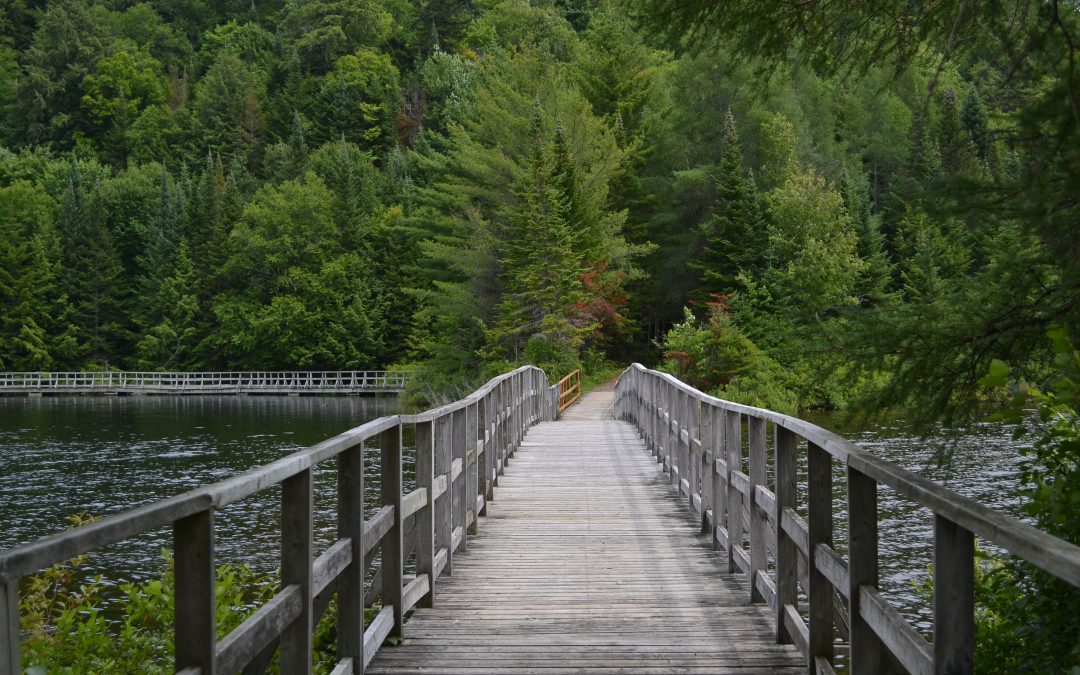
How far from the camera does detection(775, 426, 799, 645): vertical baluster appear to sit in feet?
16.9

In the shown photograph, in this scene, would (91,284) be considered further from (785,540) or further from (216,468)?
(785,540)

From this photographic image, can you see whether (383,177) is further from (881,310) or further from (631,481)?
(881,310)

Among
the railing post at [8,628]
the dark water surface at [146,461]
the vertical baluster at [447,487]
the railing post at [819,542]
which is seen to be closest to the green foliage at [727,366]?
the dark water surface at [146,461]

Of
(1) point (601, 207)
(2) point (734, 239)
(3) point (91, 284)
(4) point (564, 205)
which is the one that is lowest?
(2) point (734, 239)

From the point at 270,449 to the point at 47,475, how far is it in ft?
20.3

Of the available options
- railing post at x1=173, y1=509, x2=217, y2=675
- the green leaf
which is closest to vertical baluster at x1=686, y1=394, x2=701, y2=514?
the green leaf

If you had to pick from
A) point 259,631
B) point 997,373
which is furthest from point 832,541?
point 259,631

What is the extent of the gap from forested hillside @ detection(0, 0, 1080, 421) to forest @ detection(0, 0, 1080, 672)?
7cm

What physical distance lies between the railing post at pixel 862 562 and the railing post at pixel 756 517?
215cm

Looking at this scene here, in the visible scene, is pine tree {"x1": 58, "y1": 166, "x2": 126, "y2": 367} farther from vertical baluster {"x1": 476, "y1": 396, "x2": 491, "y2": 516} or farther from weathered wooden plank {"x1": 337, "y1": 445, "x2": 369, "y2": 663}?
weathered wooden plank {"x1": 337, "y1": 445, "x2": 369, "y2": 663}

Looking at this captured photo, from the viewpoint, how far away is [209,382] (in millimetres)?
69875

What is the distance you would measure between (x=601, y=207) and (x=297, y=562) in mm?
48538

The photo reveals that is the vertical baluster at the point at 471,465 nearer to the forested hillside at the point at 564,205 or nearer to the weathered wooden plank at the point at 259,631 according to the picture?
the forested hillside at the point at 564,205

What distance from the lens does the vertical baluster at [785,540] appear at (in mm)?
5160
